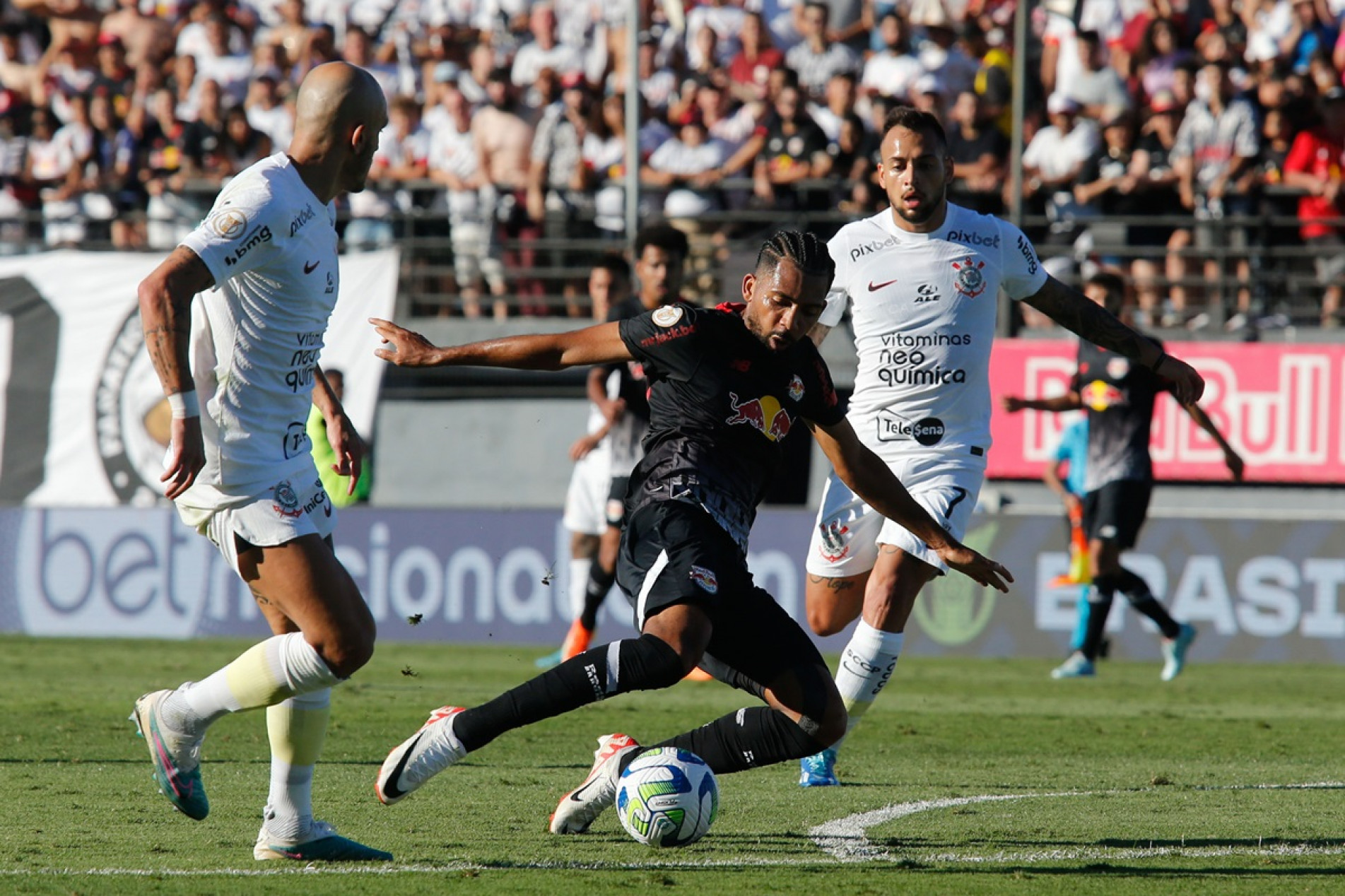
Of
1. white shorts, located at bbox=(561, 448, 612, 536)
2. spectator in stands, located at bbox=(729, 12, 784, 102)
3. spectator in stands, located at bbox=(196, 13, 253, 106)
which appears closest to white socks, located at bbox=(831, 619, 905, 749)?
white shorts, located at bbox=(561, 448, 612, 536)

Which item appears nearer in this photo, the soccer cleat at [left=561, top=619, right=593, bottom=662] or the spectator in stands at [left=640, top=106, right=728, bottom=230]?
the soccer cleat at [left=561, top=619, right=593, bottom=662]

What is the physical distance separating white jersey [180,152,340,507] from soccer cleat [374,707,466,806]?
866mm

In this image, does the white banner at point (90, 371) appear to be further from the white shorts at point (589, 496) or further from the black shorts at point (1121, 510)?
the black shorts at point (1121, 510)

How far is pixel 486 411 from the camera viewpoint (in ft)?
57.5

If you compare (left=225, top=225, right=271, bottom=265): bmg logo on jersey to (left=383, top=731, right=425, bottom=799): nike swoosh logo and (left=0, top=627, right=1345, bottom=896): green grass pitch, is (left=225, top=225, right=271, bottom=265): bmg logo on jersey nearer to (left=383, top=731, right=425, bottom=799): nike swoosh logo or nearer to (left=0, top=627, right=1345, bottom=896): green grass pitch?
(left=383, top=731, right=425, bottom=799): nike swoosh logo

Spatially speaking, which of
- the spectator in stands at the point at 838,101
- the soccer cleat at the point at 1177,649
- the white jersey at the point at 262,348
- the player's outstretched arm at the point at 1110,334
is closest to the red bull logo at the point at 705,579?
the white jersey at the point at 262,348

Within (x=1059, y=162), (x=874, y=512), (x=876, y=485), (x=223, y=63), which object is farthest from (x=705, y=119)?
(x=876, y=485)

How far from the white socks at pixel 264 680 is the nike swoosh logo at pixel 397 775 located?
294 mm

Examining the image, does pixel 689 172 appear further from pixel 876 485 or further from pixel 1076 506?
pixel 876 485

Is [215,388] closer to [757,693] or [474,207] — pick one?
[757,693]

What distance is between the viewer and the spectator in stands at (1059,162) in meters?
16.4

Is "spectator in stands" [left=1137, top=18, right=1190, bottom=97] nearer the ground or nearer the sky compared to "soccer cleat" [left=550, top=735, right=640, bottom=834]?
nearer the sky

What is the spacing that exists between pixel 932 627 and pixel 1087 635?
6.21 ft

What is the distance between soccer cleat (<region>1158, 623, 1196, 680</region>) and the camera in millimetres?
12180
